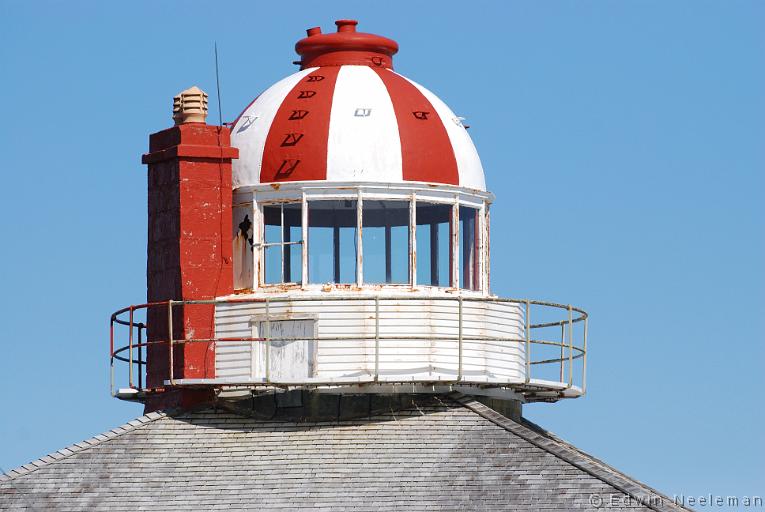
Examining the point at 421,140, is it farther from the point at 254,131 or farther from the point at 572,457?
the point at 572,457

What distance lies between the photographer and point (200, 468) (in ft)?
170

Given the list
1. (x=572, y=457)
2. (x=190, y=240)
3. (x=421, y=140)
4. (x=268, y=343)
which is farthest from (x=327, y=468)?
(x=421, y=140)

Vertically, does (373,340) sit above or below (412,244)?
below

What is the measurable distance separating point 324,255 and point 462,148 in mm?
3761

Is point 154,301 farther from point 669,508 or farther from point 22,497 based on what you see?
point 669,508

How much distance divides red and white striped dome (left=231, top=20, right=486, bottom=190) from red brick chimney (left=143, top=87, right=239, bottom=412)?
0.92 m

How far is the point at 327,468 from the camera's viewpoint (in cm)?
5128

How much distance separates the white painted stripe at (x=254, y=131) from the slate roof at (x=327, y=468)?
16.6 ft

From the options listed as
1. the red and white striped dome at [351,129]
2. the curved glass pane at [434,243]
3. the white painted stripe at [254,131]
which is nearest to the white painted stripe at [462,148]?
the red and white striped dome at [351,129]

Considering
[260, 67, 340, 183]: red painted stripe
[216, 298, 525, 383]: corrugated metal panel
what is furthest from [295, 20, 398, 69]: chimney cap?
[216, 298, 525, 383]: corrugated metal panel

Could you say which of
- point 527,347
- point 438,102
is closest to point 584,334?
point 527,347

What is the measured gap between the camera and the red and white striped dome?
178 feet

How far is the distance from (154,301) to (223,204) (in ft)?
8.57

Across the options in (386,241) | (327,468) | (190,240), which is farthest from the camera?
(386,241)
